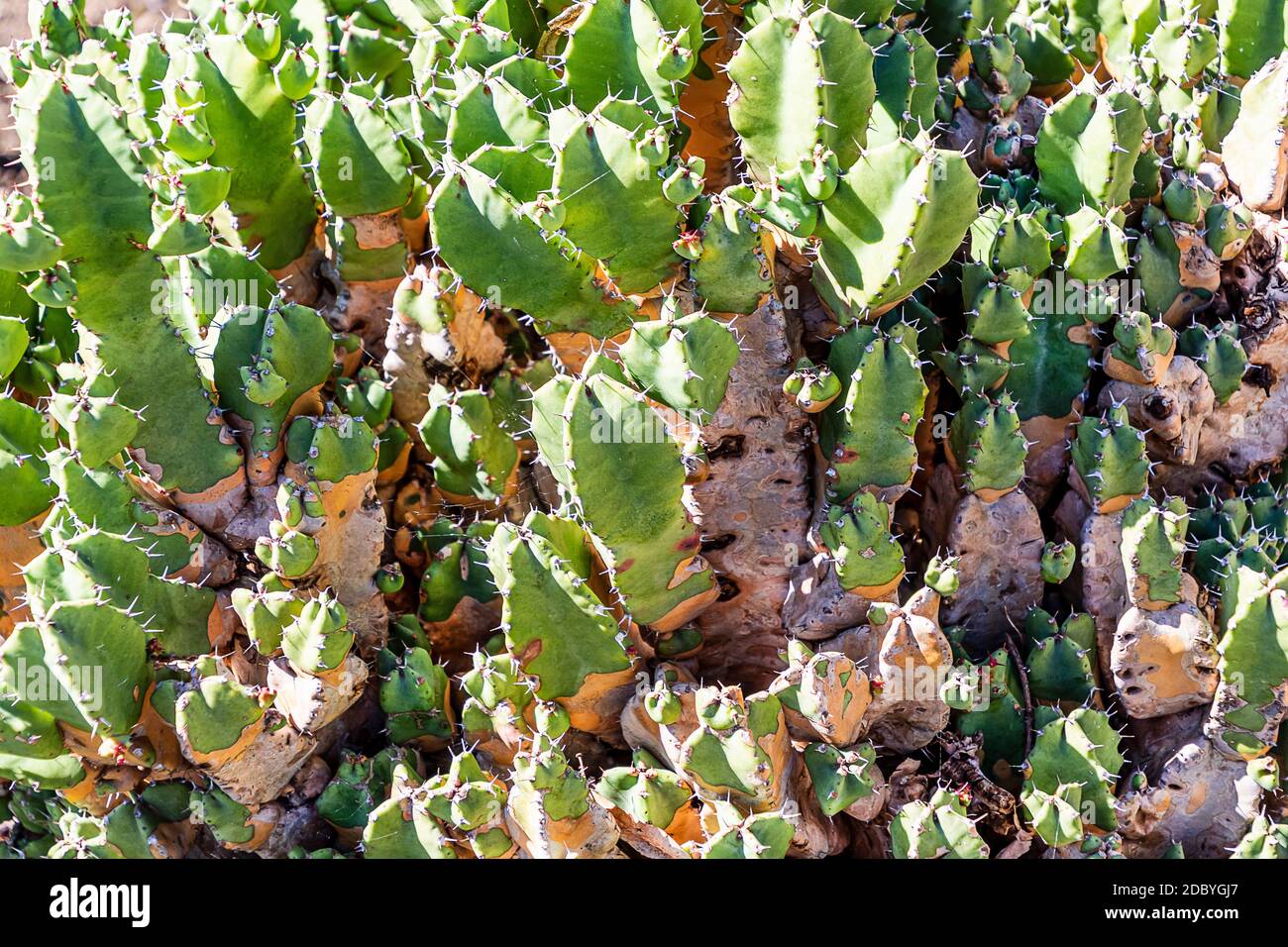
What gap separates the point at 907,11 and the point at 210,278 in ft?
7.24

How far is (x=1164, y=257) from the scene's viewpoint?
10.7 feet

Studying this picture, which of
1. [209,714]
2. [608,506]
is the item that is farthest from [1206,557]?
[209,714]

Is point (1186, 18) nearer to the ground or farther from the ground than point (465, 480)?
farther from the ground

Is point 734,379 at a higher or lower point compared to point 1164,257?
lower

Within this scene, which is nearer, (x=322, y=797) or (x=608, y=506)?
(x=608, y=506)

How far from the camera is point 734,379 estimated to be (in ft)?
9.66

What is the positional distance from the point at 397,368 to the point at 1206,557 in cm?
220
